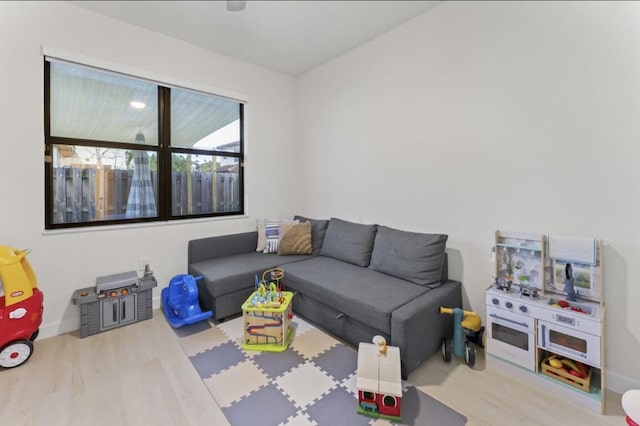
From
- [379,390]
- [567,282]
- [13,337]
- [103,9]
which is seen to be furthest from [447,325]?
[103,9]

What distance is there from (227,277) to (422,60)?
2.67 metres

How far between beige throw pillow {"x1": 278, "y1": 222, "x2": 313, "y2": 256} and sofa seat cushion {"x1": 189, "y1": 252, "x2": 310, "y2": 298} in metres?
0.09

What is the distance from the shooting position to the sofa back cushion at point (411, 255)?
2.21 m

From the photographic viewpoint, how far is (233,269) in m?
2.69

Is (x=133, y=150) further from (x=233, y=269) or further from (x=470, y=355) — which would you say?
(x=470, y=355)

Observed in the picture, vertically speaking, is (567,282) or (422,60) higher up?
(422,60)

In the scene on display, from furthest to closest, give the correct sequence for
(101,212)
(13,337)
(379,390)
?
(101,212) → (13,337) → (379,390)

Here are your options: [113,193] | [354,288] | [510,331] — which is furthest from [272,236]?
[510,331]

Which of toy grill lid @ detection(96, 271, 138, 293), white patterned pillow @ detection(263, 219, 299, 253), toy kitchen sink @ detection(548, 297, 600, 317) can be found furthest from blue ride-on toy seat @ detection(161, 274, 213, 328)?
toy kitchen sink @ detection(548, 297, 600, 317)

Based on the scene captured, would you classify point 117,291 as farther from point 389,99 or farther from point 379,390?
point 389,99

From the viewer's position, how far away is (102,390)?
1.68 metres

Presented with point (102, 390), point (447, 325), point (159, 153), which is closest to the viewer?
point (102, 390)

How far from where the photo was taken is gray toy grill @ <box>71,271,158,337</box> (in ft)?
7.46

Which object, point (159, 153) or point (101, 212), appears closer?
point (101, 212)
